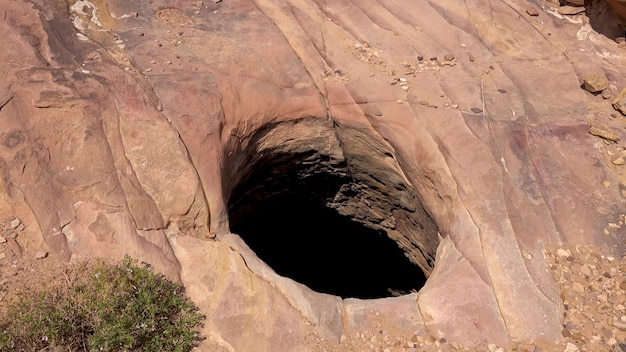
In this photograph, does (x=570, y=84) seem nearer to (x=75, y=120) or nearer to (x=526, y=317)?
(x=526, y=317)

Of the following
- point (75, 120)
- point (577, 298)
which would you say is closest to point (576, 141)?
point (577, 298)

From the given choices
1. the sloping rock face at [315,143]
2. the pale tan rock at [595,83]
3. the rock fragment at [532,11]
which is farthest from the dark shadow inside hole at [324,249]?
the rock fragment at [532,11]

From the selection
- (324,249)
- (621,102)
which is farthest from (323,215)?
(621,102)

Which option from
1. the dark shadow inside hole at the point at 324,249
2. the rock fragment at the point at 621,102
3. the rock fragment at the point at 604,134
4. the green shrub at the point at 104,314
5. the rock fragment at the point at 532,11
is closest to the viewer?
the green shrub at the point at 104,314

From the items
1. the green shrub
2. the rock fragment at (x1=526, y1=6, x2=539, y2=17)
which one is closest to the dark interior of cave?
the green shrub

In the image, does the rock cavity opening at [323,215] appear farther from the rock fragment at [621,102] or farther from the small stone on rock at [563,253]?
the rock fragment at [621,102]

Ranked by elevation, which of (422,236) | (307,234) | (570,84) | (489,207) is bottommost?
(307,234)
